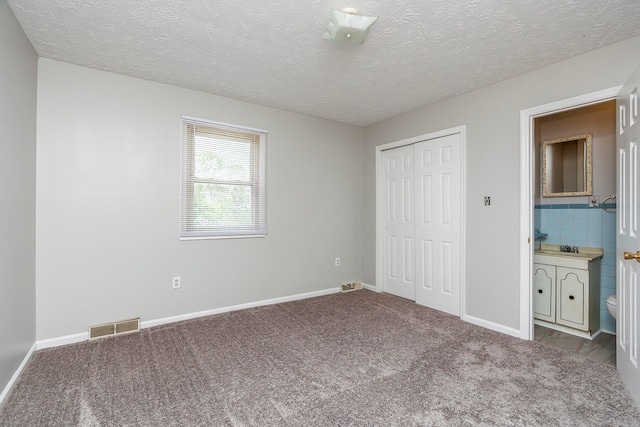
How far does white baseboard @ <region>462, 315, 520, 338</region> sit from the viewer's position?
2867mm

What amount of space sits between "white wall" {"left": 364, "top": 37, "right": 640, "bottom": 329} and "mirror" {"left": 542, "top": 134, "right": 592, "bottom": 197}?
102 cm

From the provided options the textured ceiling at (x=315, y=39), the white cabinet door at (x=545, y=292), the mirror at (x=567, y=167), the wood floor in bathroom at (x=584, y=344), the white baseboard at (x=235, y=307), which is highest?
the textured ceiling at (x=315, y=39)

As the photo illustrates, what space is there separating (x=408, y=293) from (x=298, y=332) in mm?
1729

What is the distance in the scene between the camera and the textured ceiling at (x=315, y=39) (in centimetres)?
193

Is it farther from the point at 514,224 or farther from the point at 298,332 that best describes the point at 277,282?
the point at 514,224

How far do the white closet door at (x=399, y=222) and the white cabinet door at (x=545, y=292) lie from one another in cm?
129

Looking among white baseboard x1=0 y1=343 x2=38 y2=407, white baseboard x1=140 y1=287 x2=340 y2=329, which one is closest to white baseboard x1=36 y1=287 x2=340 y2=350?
white baseboard x1=140 y1=287 x2=340 y2=329

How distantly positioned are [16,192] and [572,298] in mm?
4683

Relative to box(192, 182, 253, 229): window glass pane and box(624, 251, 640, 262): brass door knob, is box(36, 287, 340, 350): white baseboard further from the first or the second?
box(624, 251, 640, 262): brass door knob

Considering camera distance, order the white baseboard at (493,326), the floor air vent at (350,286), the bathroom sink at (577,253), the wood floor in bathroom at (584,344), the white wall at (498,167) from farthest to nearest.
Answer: the floor air vent at (350,286)
the bathroom sink at (577,253)
the white baseboard at (493,326)
the white wall at (498,167)
the wood floor in bathroom at (584,344)

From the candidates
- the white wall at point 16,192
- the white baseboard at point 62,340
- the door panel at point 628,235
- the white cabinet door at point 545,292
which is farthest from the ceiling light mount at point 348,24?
the white baseboard at point 62,340

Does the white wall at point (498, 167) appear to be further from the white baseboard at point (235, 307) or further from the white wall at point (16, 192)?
the white wall at point (16, 192)

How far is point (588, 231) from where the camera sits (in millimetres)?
3217

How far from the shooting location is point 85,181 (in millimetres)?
2730
